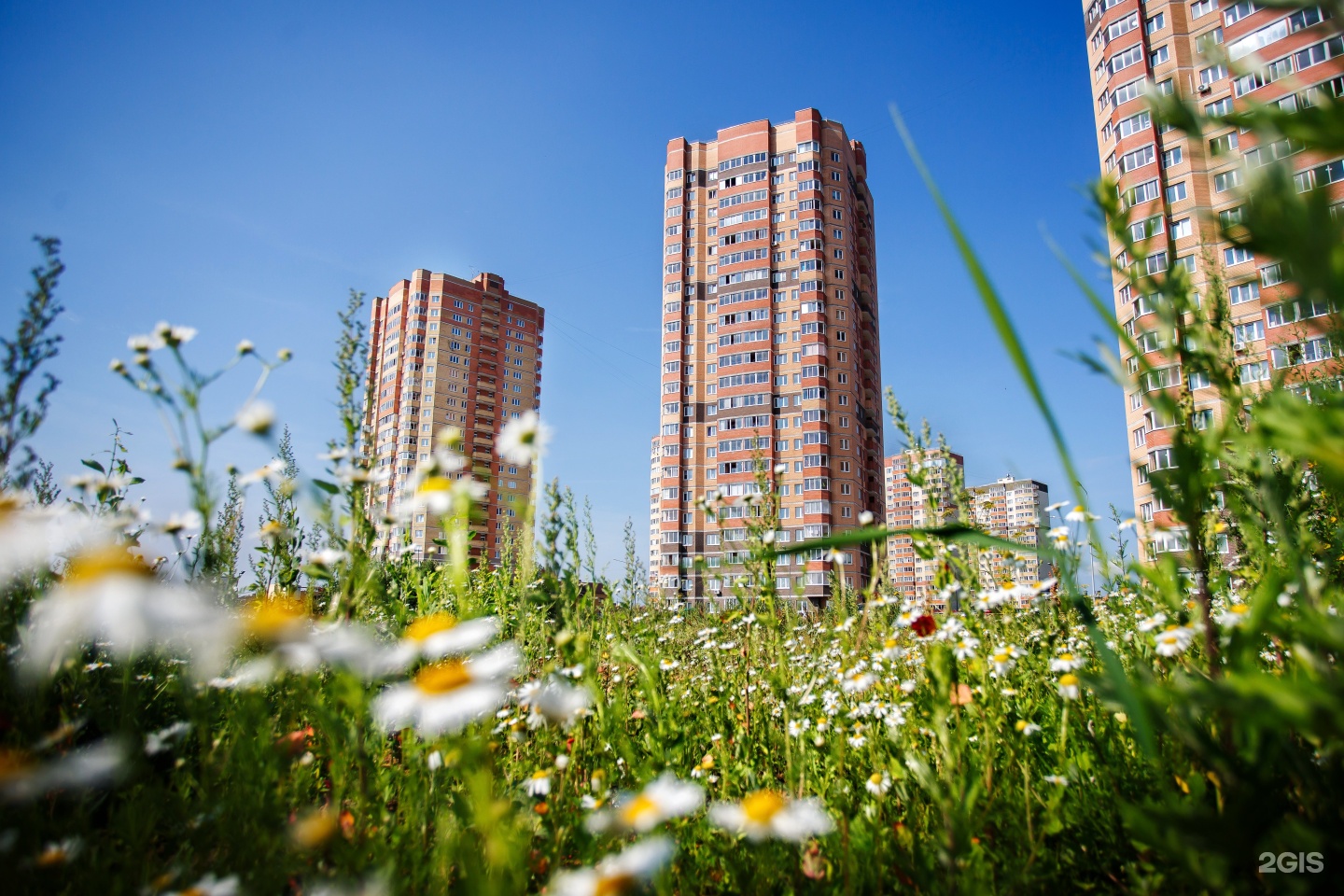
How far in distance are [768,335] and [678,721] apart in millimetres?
41511

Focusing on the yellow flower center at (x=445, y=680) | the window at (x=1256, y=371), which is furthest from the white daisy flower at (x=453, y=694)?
the window at (x=1256, y=371)

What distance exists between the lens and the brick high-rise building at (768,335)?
4047 cm

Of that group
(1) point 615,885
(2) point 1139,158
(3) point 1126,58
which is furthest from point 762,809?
(3) point 1126,58

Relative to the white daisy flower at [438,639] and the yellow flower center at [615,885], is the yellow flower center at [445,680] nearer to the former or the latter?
the white daisy flower at [438,639]

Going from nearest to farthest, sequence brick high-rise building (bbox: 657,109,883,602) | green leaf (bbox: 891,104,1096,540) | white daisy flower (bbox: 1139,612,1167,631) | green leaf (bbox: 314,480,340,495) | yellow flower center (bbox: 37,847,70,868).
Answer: green leaf (bbox: 891,104,1096,540) → yellow flower center (bbox: 37,847,70,868) → green leaf (bbox: 314,480,340,495) → white daisy flower (bbox: 1139,612,1167,631) → brick high-rise building (bbox: 657,109,883,602)

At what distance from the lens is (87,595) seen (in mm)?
1200

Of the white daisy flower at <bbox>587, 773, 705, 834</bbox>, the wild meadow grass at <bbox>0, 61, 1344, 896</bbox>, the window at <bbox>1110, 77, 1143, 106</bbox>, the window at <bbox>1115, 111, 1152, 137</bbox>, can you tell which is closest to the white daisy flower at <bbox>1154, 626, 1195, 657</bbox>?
the wild meadow grass at <bbox>0, 61, 1344, 896</bbox>

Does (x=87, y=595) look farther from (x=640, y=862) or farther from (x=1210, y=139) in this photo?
(x=1210, y=139)

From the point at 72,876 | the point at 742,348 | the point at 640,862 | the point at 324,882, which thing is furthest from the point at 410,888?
the point at 742,348

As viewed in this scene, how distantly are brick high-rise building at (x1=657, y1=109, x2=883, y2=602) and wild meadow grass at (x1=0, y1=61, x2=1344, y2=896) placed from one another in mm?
36758

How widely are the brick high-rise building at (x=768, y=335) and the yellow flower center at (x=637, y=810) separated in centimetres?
3797

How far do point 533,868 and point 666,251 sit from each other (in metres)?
48.0

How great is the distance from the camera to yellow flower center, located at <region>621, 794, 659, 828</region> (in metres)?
1.03

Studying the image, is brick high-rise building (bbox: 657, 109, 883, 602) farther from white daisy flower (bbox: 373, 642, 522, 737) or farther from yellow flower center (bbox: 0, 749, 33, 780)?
white daisy flower (bbox: 373, 642, 522, 737)
